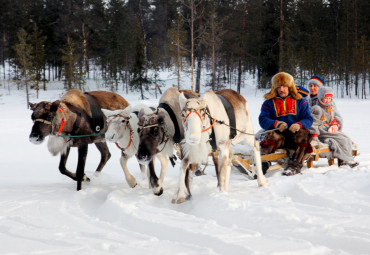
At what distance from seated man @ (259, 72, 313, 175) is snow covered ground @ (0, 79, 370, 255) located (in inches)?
20.7

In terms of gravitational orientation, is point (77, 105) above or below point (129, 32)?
below

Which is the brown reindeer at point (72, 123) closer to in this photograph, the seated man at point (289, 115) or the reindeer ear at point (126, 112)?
the reindeer ear at point (126, 112)

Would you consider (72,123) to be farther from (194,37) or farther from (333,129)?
(194,37)

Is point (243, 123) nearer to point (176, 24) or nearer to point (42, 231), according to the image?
point (42, 231)

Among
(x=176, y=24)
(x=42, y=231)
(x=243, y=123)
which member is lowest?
(x=42, y=231)

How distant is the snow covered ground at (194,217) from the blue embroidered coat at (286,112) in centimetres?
98

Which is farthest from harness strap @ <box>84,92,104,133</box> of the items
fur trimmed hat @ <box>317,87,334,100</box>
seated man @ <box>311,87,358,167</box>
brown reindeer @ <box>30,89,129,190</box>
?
fur trimmed hat @ <box>317,87,334,100</box>

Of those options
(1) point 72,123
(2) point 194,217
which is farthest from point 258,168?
(1) point 72,123

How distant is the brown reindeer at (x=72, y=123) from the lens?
535 cm

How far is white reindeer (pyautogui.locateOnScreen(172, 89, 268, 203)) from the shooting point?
14.3 ft

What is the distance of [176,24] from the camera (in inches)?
1184

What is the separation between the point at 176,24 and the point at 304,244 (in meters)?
28.9

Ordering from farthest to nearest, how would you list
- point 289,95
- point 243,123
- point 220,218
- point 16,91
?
point 16,91 → point 289,95 → point 243,123 → point 220,218

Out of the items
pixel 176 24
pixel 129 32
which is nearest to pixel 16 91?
pixel 129 32
